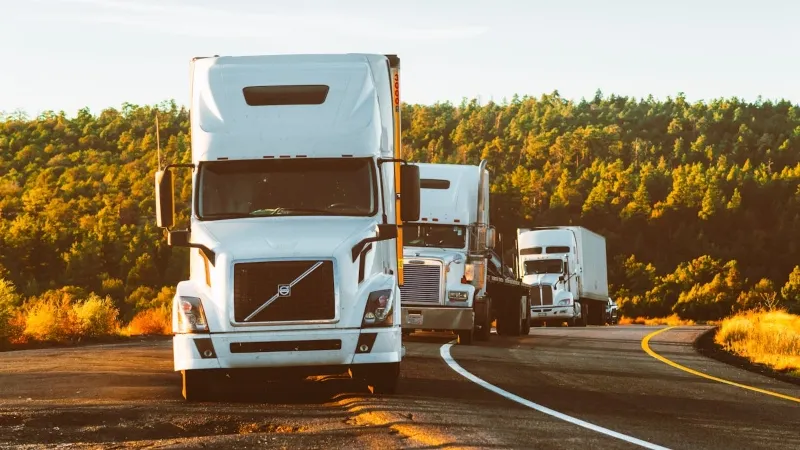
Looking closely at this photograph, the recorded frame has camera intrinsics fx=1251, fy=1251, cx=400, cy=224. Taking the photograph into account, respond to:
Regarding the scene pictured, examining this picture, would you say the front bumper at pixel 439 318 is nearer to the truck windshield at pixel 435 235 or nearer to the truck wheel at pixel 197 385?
the truck windshield at pixel 435 235

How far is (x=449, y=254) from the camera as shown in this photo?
25.7 meters

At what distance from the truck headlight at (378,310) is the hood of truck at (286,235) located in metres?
0.56

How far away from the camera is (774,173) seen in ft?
488

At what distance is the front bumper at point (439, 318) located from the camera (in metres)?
25.4

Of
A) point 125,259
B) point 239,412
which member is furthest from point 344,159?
point 125,259

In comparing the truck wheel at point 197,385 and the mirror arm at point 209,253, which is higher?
the mirror arm at point 209,253

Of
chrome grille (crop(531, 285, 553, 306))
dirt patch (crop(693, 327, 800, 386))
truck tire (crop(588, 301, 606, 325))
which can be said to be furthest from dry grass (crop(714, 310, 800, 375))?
truck tire (crop(588, 301, 606, 325))

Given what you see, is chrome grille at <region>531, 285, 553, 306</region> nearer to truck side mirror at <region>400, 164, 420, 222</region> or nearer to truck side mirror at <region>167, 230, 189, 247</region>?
truck side mirror at <region>400, 164, 420, 222</region>

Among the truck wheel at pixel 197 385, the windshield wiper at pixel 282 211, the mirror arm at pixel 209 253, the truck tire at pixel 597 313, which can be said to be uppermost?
the windshield wiper at pixel 282 211

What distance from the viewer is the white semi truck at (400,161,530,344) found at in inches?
1002

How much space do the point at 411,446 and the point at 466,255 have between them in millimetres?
16288

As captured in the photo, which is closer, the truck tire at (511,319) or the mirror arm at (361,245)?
the mirror arm at (361,245)

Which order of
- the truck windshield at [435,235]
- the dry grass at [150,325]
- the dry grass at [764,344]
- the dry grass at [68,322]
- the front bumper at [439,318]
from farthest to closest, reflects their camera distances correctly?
the dry grass at [150,325] → the dry grass at [68,322] → the truck windshield at [435,235] → the front bumper at [439,318] → the dry grass at [764,344]

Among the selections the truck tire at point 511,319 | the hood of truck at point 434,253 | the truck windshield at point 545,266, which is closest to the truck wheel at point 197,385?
the hood of truck at point 434,253
